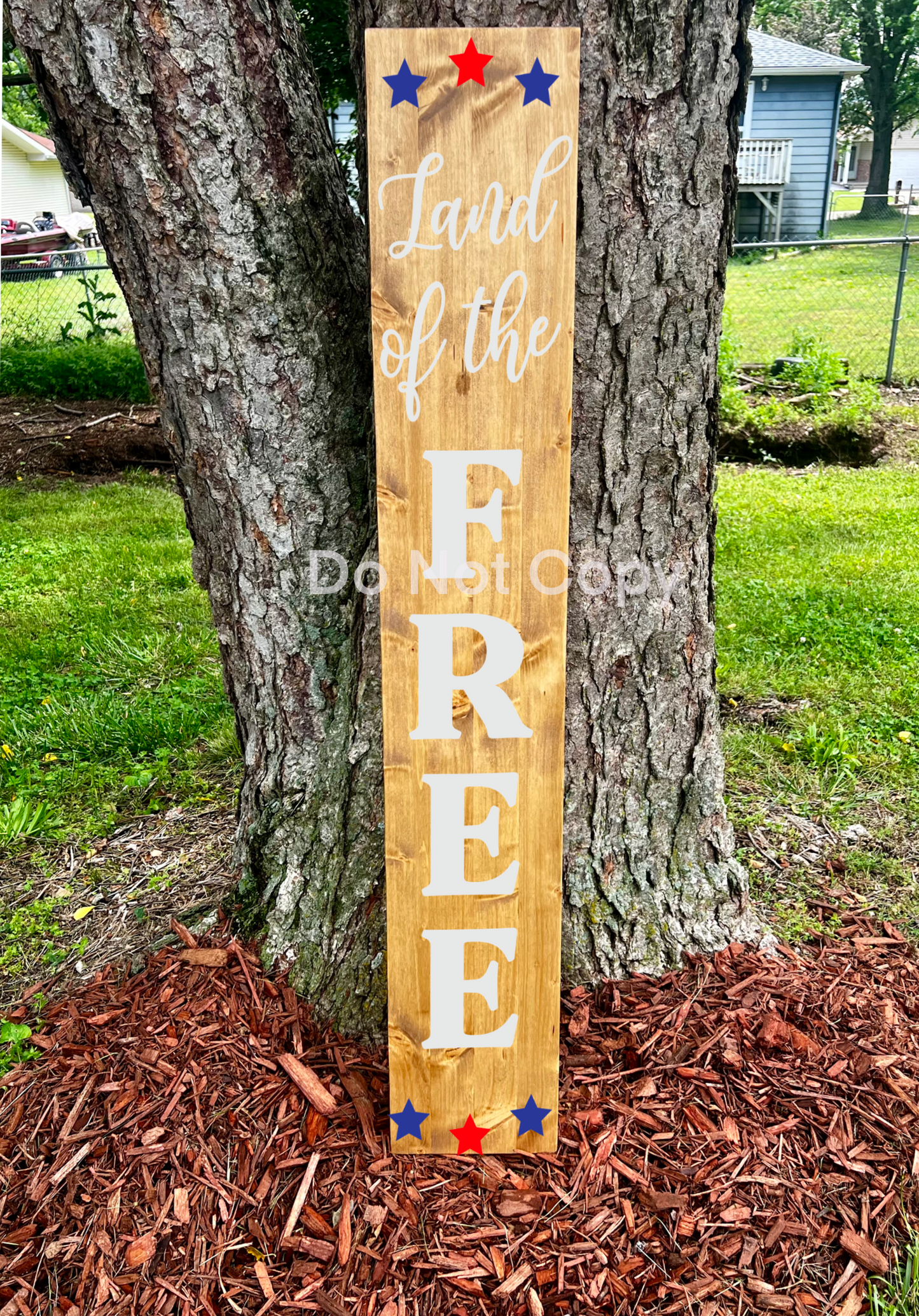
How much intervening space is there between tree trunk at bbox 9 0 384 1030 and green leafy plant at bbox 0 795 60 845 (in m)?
1.11

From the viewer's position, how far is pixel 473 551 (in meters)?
1.84

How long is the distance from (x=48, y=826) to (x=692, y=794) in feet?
7.02

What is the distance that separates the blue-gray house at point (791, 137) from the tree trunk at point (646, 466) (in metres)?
22.8

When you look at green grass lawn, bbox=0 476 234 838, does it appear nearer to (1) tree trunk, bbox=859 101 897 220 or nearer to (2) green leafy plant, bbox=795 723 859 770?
(2) green leafy plant, bbox=795 723 859 770

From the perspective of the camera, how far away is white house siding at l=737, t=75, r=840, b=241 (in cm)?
2267

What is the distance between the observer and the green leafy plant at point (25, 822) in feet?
10.5

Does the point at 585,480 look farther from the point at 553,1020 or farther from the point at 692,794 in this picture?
the point at 553,1020

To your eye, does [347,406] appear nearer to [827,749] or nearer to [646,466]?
[646,466]

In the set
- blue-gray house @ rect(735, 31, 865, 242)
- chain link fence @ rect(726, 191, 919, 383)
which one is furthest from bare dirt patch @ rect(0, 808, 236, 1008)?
blue-gray house @ rect(735, 31, 865, 242)

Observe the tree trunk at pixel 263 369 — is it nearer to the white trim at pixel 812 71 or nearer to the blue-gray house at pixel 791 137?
the blue-gray house at pixel 791 137

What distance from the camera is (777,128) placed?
23.1 m

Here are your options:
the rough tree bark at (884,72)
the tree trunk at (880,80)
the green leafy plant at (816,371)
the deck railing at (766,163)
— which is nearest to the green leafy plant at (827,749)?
the green leafy plant at (816,371)

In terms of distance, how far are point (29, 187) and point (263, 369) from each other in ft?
137

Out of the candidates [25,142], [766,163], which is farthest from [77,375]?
[25,142]
